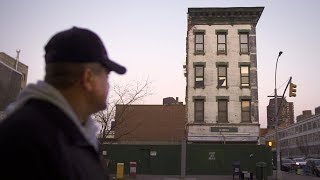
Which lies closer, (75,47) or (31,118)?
(31,118)

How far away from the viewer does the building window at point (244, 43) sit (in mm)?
39781

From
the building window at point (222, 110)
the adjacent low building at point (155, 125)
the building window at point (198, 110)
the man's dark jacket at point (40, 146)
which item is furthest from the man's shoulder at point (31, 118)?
the adjacent low building at point (155, 125)

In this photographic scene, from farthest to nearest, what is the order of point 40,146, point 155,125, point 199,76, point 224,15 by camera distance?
point 155,125 → point 224,15 → point 199,76 → point 40,146

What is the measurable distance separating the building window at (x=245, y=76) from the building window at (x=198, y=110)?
14.3ft

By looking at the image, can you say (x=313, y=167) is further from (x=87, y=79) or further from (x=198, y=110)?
(x=87, y=79)

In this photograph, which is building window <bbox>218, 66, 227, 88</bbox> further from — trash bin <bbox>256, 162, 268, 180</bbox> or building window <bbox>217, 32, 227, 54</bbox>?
trash bin <bbox>256, 162, 268, 180</bbox>

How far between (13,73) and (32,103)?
627 inches

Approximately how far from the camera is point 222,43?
132ft

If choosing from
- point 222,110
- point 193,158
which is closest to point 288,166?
point 222,110

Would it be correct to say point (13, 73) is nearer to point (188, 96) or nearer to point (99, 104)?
point (99, 104)

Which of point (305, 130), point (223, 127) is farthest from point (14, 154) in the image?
point (305, 130)

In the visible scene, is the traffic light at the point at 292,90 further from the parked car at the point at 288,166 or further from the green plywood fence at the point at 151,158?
the parked car at the point at 288,166

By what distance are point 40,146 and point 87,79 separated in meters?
0.50

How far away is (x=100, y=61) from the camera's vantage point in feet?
6.37
